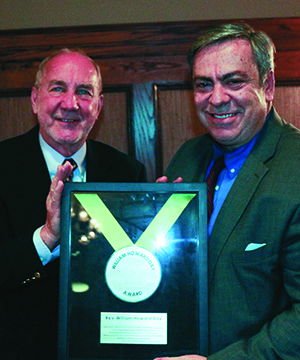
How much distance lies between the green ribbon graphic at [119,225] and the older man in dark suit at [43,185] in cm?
12

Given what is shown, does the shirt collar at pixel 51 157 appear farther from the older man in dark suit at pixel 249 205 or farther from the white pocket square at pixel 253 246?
the white pocket square at pixel 253 246

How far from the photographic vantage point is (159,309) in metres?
1.15

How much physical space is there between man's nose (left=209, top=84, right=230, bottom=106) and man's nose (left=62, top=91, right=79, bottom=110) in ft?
2.00

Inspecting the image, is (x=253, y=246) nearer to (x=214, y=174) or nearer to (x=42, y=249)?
(x=214, y=174)

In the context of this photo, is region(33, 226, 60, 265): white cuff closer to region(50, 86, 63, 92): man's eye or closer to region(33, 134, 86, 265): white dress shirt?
region(33, 134, 86, 265): white dress shirt

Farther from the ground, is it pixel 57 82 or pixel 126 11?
pixel 126 11

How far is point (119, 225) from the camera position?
3.90ft

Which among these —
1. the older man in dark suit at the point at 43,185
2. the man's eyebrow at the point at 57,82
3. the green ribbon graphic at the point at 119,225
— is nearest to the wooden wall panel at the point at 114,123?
the older man in dark suit at the point at 43,185

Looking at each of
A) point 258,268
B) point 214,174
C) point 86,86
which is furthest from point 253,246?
point 86,86

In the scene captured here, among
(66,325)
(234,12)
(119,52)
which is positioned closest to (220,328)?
(66,325)

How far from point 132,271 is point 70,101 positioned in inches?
33.6

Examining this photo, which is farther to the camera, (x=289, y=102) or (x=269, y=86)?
(x=289, y=102)

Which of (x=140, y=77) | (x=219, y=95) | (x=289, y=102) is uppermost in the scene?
(x=140, y=77)

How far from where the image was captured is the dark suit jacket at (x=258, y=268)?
117 cm
